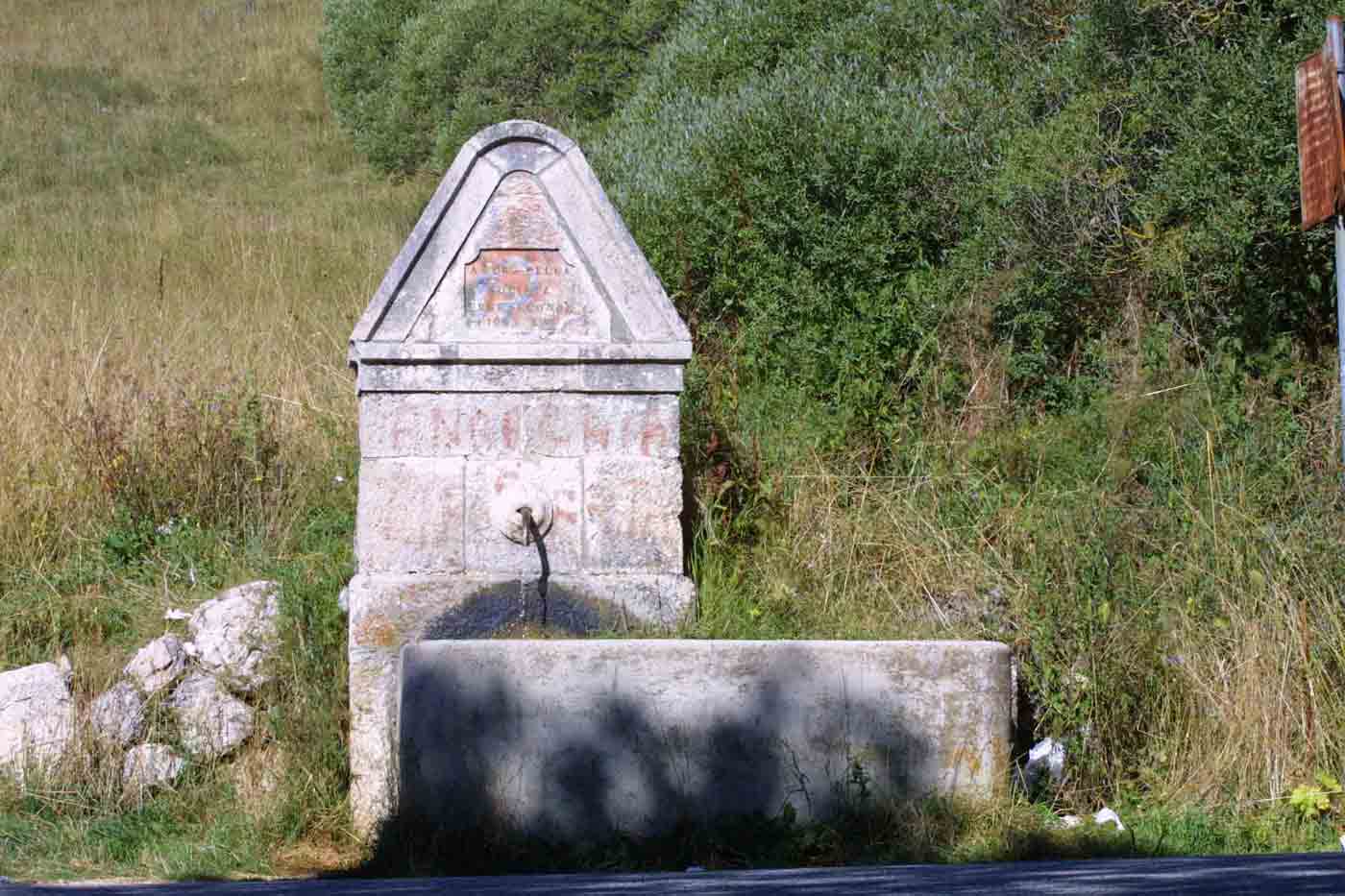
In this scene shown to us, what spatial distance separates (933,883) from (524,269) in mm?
3045

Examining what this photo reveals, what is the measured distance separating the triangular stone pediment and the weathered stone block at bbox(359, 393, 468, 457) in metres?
0.17

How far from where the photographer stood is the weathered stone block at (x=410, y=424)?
4.96 m

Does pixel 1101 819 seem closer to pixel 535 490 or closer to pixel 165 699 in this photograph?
pixel 535 490

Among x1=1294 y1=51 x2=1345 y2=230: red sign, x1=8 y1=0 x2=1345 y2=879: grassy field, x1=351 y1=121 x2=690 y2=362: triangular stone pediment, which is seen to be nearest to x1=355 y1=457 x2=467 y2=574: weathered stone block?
x1=351 y1=121 x2=690 y2=362: triangular stone pediment

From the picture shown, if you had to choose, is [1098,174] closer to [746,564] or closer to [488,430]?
[746,564]

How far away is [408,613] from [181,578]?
1.77 meters

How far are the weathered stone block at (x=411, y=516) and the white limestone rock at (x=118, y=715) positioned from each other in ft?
3.45

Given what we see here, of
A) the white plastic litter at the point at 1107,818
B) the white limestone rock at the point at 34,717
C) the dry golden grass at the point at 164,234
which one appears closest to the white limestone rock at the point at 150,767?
the white limestone rock at the point at 34,717

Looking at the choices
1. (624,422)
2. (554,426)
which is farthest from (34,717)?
(624,422)

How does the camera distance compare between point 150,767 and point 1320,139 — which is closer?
point 1320,139

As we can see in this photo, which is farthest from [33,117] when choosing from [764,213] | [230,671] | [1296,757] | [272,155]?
[1296,757]

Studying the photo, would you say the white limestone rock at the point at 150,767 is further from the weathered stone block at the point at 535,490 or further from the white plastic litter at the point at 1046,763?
the white plastic litter at the point at 1046,763

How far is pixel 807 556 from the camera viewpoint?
570 cm

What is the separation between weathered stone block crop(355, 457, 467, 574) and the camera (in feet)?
16.3
